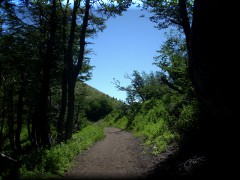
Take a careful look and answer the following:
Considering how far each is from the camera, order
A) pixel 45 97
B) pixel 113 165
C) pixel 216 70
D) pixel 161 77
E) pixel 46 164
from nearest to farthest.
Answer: pixel 216 70 < pixel 46 164 < pixel 113 165 < pixel 45 97 < pixel 161 77

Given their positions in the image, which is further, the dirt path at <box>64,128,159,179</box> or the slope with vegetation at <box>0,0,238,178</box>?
the dirt path at <box>64,128,159,179</box>

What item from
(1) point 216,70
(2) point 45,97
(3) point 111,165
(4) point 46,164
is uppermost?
(1) point 216,70

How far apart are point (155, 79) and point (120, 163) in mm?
37026

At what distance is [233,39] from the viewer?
751 cm

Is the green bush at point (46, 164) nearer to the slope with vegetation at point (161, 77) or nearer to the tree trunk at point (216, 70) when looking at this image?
the slope with vegetation at point (161, 77)

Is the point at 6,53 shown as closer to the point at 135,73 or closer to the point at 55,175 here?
the point at 55,175

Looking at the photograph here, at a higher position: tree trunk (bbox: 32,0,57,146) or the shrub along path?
tree trunk (bbox: 32,0,57,146)

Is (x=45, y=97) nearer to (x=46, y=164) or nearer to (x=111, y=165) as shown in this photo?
(x=46, y=164)

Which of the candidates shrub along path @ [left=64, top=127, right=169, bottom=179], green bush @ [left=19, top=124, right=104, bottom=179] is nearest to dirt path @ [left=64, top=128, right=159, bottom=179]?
shrub along path @ [left=64, top=127, right=169, bottom=179]

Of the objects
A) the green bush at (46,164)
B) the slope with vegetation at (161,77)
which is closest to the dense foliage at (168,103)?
the slope with vegetation at (161,77)

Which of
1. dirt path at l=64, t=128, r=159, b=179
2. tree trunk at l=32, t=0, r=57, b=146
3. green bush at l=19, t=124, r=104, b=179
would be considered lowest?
dirt path at l=64, t=128, r=159, b=179

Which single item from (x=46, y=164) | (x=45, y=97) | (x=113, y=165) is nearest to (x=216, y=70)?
(x=113, y=165)

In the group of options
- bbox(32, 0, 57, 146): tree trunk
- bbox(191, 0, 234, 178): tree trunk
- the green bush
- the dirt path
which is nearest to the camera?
bbox(191, 0, 234, 178): tree trunk

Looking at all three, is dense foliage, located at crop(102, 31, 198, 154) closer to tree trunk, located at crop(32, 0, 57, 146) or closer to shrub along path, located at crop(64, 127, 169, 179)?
shrub along path, located at crop(64, 127, 169, 179)
